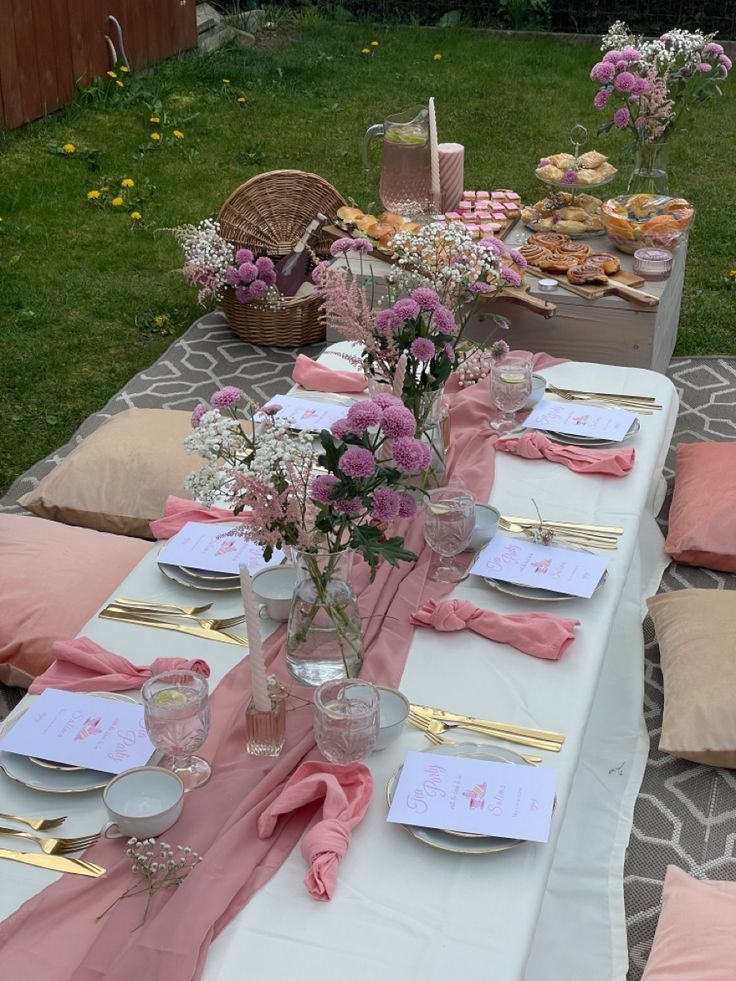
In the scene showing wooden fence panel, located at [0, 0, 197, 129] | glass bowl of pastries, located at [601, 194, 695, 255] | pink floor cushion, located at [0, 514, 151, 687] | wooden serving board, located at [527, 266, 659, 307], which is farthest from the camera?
wooden fence panel, located at [0, 0, 197, 129]

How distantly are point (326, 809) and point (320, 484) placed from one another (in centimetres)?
45

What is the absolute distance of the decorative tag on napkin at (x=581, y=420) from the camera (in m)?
2.61

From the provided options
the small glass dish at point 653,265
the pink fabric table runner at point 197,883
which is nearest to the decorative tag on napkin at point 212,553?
the pink fabric table runner at point 197,883

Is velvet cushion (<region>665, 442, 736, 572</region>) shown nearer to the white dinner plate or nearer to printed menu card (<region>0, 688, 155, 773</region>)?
the white dinner plate

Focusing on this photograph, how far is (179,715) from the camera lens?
162 centimetres

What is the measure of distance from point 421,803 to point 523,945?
25cm

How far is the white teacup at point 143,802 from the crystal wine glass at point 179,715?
41mm

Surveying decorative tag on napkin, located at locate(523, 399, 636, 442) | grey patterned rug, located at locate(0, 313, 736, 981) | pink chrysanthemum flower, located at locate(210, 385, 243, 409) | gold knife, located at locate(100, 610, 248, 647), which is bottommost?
grey patterned rug, located at locate(0, 313, 736, 981)

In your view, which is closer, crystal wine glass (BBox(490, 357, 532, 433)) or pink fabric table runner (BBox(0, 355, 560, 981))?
pink fabric table runner (BBox(0, 355, 560, 981))

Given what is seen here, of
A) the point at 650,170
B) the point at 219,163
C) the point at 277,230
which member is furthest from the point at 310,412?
the point at 219,163

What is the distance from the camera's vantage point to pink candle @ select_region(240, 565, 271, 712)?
1.67m

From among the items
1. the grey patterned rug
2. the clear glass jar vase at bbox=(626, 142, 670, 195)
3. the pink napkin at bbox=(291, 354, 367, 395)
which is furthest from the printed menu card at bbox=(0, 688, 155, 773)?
the clear glass jar vase at bbox=(626, 142, 670, 195)

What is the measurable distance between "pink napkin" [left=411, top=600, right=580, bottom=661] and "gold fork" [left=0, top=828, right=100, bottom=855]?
679mm

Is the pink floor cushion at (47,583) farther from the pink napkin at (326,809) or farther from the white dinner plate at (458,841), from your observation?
the white dinner plate at (458,841)
